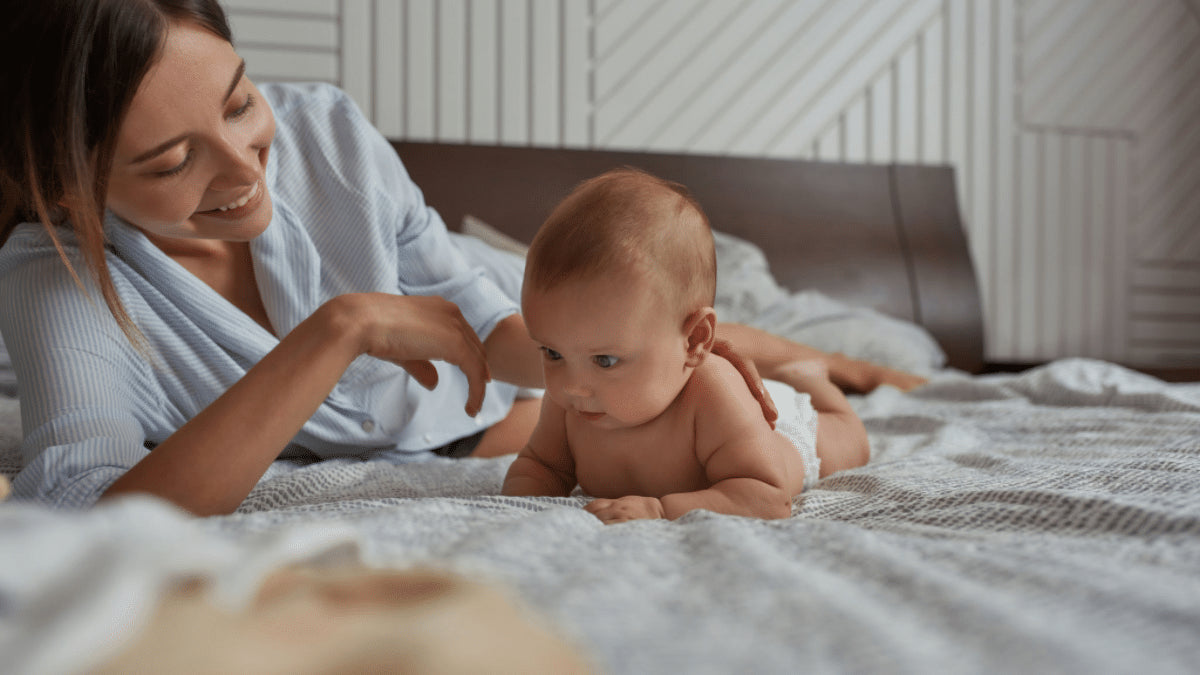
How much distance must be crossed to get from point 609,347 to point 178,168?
1.61ft

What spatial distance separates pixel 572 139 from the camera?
2586 millimetres

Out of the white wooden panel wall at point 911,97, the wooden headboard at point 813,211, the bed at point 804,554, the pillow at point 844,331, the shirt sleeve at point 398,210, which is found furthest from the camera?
the white wooden panel wall at point 911,97

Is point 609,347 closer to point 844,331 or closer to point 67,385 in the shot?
point 67,385

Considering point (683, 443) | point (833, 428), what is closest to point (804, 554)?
point (683, 443)

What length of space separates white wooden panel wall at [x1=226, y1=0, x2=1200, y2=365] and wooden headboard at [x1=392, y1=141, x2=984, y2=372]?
240mm

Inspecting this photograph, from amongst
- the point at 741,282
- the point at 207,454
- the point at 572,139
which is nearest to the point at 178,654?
the point at 207,454

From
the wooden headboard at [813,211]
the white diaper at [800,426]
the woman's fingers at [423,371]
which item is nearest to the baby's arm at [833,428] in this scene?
the white diaper at [800,426]

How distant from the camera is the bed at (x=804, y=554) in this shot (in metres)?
0.35

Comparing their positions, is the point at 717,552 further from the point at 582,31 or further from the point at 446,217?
the point at 582,31

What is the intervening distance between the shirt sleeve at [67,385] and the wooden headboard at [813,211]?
127 centimetres

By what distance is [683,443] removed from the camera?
92cm

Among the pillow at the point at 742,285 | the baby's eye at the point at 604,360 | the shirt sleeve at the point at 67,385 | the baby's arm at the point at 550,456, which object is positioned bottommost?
the pillow at the point at 742,285

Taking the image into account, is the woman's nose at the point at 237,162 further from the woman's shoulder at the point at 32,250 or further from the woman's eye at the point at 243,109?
the woman's shoulder at the point at 32,250

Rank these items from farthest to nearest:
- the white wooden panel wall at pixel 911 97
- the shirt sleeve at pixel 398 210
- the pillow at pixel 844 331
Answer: the white wooden panel wall at pixel 911 97, the pillow at pixel 844 331, the shirt sleeve at pixel 398 210
